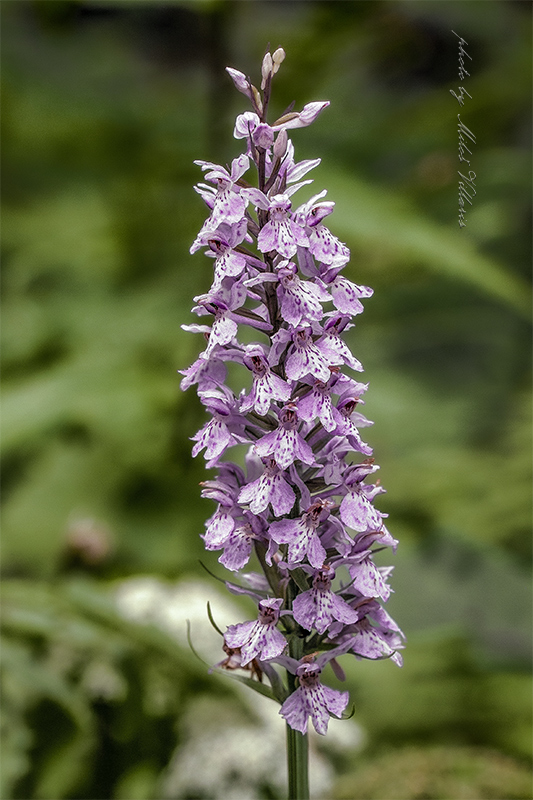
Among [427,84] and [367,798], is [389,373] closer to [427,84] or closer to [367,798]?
[427,84]

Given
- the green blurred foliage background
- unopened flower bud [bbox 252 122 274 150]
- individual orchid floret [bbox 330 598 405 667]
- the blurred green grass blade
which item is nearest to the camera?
unopened flower bud [bbox 252 122 274 150]

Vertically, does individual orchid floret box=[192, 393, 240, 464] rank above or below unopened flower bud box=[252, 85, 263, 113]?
below

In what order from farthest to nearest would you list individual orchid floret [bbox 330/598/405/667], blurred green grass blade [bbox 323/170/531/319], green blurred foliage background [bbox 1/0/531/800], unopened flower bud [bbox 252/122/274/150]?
blurred green grass blade [bbox 323/170/531/319], green blurred foliage background [bbox 1/0/531/800], individual orchid floret [bbox 330/598/405/667], unopened flower bud [bbox 252/122/274/150]

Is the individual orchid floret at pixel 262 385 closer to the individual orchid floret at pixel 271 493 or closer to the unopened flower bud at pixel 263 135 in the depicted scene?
the individual orchid floret at pixel 271 493

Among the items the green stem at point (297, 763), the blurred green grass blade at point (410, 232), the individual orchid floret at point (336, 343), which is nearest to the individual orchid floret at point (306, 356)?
the individual orchid floret at point (336, 343)

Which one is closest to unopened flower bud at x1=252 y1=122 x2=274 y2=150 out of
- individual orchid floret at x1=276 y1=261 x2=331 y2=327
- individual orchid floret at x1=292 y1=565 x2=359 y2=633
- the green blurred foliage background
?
individual orchid floret at x1=276 y1=261 x2=331 y2=327

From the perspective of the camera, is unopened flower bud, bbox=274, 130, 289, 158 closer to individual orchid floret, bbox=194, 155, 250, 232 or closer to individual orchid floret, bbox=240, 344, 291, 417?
individual orchid floret, bbox=194, 155, 250, 232

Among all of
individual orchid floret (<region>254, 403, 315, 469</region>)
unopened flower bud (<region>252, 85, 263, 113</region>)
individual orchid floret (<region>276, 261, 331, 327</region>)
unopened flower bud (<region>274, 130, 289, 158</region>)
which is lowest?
individual orchid floret (<region>254, 403, 315, 469</region>)
